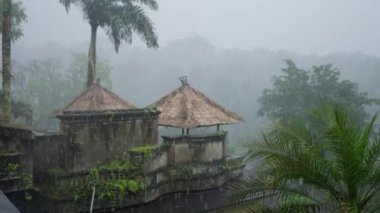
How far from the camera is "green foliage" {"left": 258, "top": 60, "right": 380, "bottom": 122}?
28.9m

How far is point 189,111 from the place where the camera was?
15352mm

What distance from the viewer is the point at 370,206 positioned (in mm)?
7758

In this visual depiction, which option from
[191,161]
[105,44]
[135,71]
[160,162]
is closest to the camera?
[160,162]

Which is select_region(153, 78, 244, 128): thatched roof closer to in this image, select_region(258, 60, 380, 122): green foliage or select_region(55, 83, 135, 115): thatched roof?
select_region(55, 83, 135, 115): thatched roof

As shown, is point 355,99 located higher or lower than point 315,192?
higher

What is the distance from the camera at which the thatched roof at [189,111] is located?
15.2 metres

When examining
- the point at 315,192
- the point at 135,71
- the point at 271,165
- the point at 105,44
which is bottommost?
the point at 315,192

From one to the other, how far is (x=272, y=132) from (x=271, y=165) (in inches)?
25.4

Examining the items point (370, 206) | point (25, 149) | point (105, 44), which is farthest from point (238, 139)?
point (105, 44)

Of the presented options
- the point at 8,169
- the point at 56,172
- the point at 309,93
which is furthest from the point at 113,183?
the point at 309,93

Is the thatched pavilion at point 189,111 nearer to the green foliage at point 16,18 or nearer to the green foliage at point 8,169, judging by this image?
the green foliage at point 8,169

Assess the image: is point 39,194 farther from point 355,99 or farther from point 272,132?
point 355,99

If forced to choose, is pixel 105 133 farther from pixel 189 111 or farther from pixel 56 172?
pixel 189 111

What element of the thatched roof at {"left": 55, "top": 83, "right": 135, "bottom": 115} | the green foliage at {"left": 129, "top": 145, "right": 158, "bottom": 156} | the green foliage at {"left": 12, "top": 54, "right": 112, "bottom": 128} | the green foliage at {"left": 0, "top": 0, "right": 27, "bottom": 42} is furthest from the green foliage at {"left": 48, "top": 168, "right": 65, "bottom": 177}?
the green foliage at {"left": 12, "top": 54, "right": 112, "bottom": 128}
